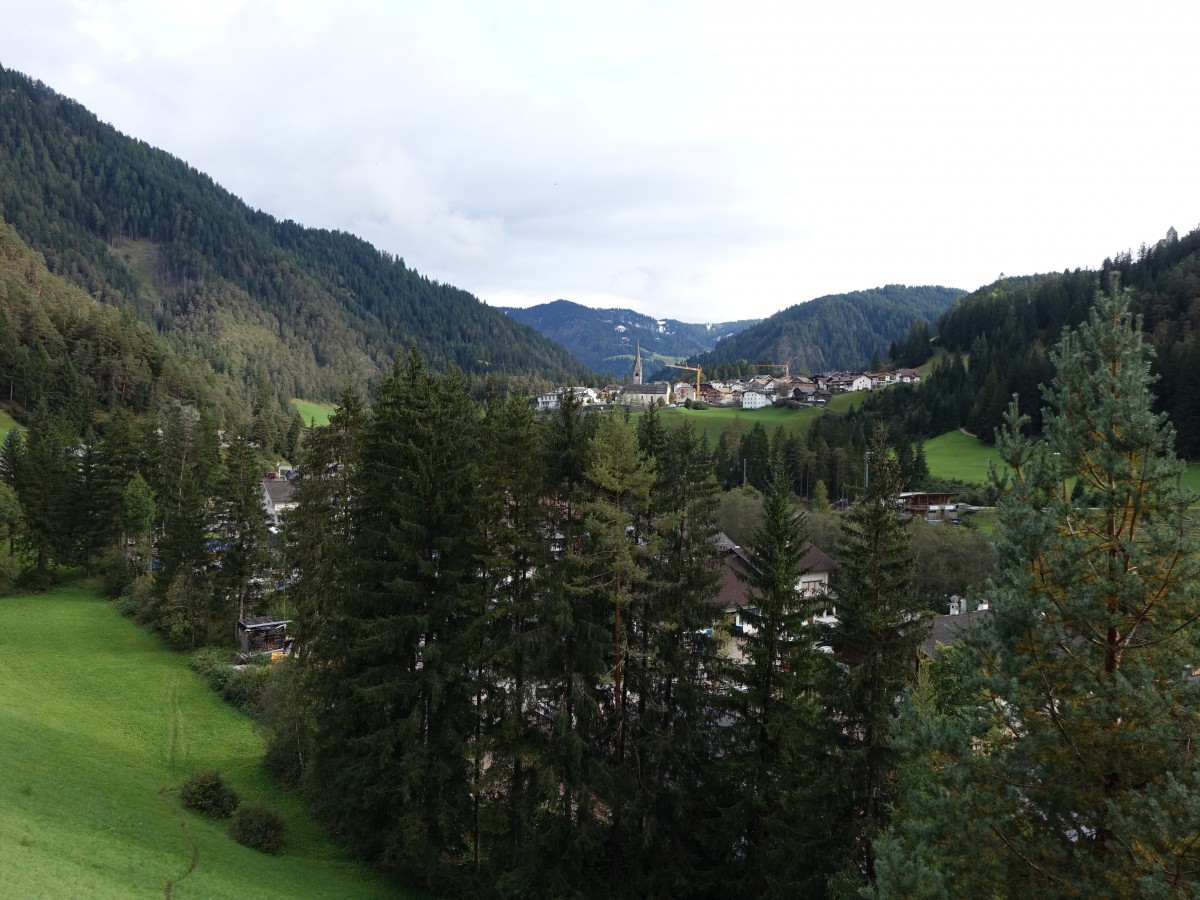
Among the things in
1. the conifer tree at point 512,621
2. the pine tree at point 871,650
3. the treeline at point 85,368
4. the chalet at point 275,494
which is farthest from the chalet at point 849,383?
the conifer tree at point 512,621

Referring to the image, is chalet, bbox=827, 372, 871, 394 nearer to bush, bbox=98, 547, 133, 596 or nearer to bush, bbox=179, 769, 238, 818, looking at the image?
bush, bbox=98, 547, 133, 596

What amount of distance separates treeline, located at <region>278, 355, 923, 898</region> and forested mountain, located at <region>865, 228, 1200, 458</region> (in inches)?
3047

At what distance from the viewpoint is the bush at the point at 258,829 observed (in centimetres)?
2059

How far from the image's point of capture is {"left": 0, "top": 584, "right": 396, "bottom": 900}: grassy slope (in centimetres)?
1465

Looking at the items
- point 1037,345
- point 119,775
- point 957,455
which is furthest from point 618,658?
point 1037,345

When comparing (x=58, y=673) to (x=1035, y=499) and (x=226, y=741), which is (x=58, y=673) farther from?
(x=1035, y=499)

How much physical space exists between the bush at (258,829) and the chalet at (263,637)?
54.7 feet

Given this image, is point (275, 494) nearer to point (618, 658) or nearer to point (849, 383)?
point (618, 658)

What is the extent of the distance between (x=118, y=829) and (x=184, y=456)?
121 ft

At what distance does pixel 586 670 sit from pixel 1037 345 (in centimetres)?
12927

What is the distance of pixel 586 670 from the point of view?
17.2m

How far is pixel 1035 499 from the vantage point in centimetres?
838

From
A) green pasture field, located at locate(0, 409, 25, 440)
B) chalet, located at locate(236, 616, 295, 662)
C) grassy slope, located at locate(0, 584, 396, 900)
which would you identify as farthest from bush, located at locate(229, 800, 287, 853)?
green pasture field, located at locate(0, 409, 25, 440)

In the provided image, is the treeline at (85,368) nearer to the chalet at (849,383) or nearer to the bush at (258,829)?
the bush at (258,829)
